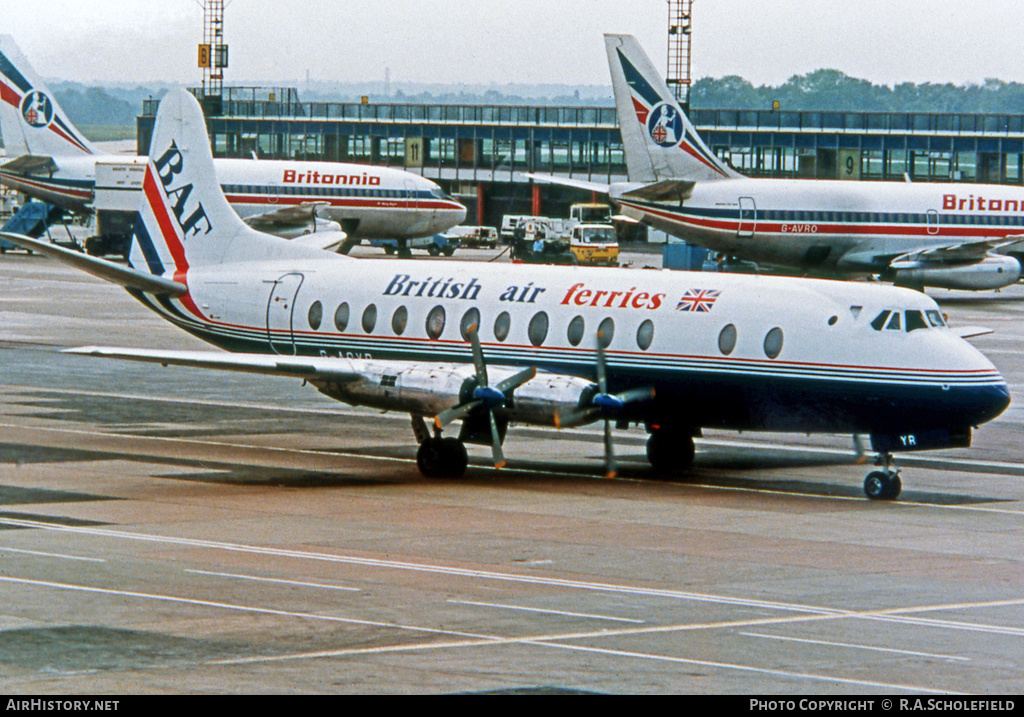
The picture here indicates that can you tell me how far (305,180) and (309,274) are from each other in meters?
63.1

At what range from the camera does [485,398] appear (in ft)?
93.2

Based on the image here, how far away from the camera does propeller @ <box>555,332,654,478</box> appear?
2836 centimetres

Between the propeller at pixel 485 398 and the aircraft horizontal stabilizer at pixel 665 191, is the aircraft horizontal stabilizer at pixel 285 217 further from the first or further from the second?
the propeller at pixel 485 398

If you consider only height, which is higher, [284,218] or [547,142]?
[547,142]

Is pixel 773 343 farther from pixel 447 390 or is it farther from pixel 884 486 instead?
pixel 447 390

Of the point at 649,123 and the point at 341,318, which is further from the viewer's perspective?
the point at 649,123

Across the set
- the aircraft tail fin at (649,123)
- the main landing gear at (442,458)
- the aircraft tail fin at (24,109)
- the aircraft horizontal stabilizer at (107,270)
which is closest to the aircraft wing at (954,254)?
the aircraft tail fin at (649,123)

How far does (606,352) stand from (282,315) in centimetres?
808

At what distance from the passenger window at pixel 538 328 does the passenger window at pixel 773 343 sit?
462 cm

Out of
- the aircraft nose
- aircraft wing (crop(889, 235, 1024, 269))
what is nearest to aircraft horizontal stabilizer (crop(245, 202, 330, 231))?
aircraft wing (crop(889, 235, 1024, 269))

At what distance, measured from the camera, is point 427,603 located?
1914 cm

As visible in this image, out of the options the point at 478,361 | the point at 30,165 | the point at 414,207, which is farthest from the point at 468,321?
the point at 30,165

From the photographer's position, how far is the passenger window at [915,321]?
28500 mm

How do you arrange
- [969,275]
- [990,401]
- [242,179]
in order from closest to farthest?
[990,401] < [969,275] < [242,179]
